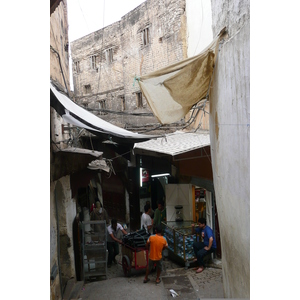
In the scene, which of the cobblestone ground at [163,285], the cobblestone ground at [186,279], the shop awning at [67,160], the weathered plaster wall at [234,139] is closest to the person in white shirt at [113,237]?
the cobblestone ground at [186,279]

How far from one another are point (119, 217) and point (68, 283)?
8269 mm

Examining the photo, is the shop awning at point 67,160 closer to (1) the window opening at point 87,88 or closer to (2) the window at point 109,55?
(2) the window at point 109,55

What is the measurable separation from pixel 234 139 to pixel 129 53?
13.3 meters

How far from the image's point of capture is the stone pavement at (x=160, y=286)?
258 inches

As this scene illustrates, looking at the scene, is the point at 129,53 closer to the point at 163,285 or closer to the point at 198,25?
the point at 198,25

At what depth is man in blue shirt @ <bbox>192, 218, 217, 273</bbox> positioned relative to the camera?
737 cm

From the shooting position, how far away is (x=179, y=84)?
485 cm

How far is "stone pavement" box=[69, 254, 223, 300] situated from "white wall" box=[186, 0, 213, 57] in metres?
6.37

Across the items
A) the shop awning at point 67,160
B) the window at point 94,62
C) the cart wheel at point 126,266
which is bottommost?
the cart wheel at point 126,266

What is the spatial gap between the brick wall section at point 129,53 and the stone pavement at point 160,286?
8333 millimetres

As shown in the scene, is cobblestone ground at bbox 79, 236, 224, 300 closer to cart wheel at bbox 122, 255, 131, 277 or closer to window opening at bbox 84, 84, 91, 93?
cart wheel at bbox 122, 255, 131, 277

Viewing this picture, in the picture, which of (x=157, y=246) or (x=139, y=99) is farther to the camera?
(x=139, y=99)

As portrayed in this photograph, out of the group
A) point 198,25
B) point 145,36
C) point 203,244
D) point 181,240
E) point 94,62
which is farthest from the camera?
point 94,62

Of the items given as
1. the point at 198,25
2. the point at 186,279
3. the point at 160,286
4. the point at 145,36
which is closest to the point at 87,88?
the point at 145,36
